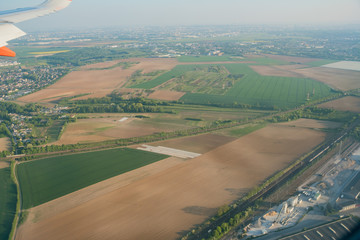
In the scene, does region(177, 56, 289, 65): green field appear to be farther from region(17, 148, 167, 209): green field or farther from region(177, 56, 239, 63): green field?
region(17, 148, 167, 209): green field

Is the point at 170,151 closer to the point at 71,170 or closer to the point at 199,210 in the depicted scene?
the point at 71,170

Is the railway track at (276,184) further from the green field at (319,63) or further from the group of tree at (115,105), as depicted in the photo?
the green field at (319,63)

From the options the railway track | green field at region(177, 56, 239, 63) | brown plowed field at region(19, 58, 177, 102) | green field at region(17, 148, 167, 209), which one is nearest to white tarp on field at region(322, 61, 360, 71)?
green field at region(177, 56, 239, 63)

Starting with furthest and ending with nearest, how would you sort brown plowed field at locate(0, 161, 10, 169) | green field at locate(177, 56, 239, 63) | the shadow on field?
1. green field at locate(177, 56, 239, 63)
2. brown plowed field at locate(0, 161, 10, 169)
3. the shadow on field

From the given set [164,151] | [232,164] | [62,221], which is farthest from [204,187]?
[62,221]

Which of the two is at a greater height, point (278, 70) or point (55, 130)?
point (278, 70)

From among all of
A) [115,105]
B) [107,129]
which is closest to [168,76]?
[115,105]

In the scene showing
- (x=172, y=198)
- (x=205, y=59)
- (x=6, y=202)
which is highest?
(x=205, y=59)

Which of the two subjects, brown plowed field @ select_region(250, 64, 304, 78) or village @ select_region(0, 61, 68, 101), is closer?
village @ select_region(0, 61, 68, 101)
